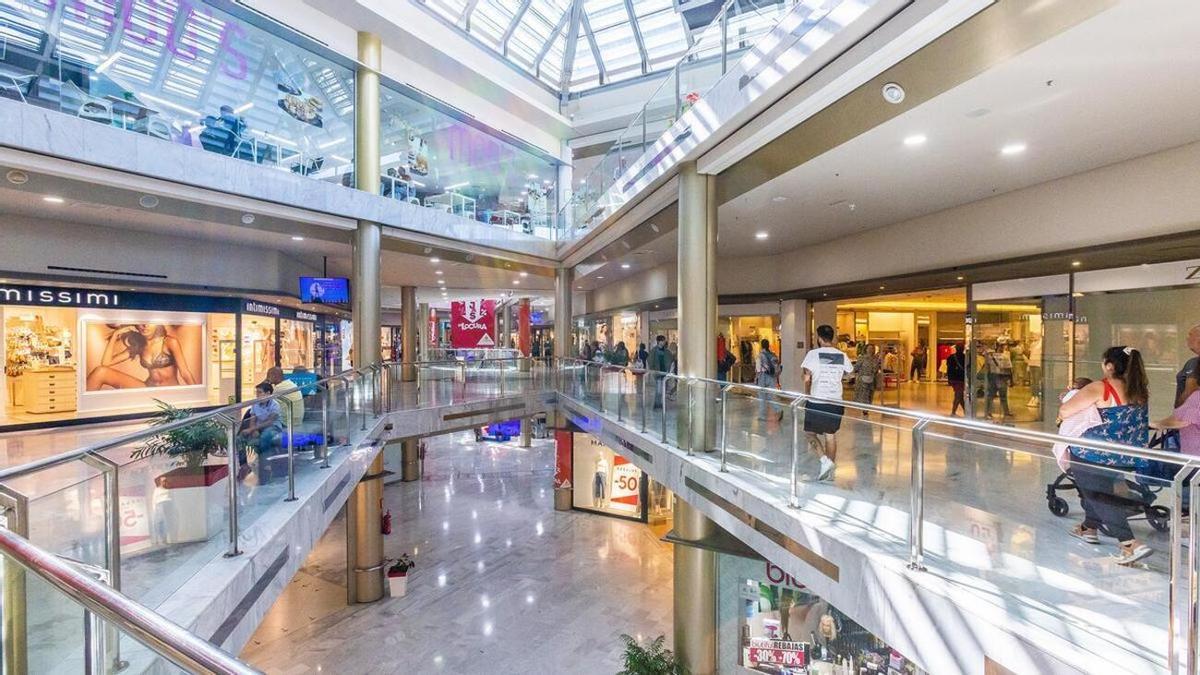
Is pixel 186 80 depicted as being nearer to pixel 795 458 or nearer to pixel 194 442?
pixel 194 442

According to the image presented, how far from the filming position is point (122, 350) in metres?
13.0

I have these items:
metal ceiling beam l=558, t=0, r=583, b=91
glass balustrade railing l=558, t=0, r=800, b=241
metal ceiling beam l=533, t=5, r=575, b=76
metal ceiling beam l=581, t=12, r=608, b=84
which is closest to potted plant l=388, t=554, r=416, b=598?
glass balustrade railing l=558, t=0, r=800, b=241

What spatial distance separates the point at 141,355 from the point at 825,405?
50.6 ft

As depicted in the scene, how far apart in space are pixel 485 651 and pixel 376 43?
13.6 m

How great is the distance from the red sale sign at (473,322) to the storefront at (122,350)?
568cm

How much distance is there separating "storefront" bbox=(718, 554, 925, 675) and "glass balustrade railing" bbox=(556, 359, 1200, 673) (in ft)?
11.7

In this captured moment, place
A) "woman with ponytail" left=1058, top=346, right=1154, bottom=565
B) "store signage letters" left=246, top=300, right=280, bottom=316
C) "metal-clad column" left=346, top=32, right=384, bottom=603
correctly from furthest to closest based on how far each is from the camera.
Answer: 1. "store signage letters" left=246, top=300, right=280, bottom=316
2. "metal-clad column" left=346, top=32, right=384, bottom=603
3. "woman with ponytail" left=1058, top=346, right=1154, bottom=565

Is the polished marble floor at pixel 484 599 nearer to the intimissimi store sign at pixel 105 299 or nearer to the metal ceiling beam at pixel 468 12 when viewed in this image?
the intimissimi store sign at pixel 105 299

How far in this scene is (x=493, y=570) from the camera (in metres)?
13.6

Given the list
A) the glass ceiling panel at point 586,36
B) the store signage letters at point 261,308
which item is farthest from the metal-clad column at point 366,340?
the glass ceiling panel at point 586,36

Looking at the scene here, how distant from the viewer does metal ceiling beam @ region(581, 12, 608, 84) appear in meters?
19.3

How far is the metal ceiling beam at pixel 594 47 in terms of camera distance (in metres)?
19.3

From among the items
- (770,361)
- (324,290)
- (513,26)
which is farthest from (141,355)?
(770,361)

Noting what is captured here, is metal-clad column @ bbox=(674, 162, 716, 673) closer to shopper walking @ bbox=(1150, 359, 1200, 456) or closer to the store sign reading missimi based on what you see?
shopper walking @ bbox=(1150, 359, 1200, 456)
